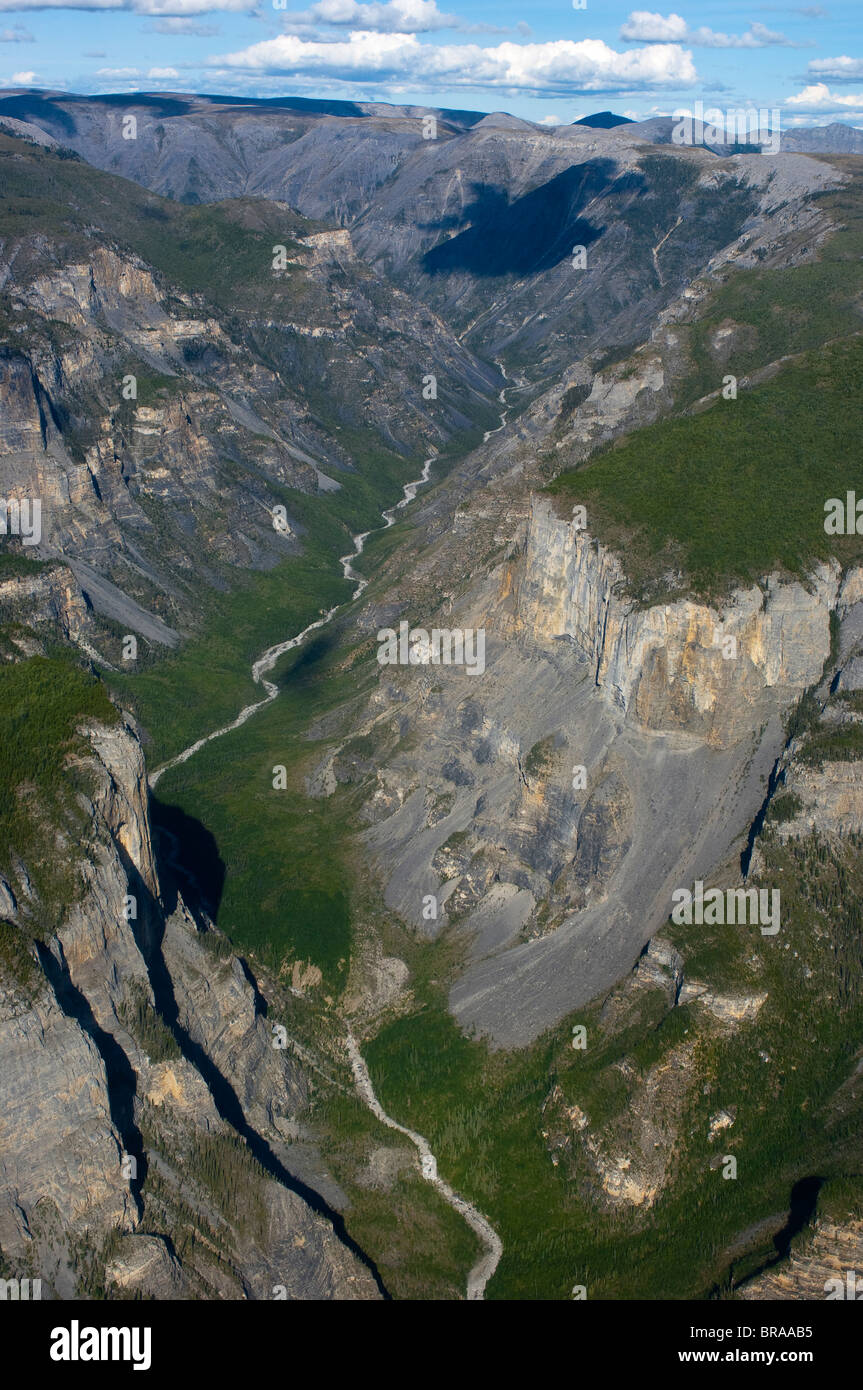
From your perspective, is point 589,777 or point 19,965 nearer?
point 19,965

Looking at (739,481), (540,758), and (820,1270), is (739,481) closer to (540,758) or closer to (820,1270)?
(540,758)

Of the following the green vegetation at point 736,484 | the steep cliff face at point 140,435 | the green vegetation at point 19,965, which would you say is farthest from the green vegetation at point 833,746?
the steep cliff face at point 140,435

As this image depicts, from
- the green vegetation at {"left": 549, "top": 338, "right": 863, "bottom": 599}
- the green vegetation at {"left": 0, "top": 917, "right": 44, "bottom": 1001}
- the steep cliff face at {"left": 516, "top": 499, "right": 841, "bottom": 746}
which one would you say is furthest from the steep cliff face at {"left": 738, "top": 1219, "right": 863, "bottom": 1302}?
the green vegetation at {"left": 549, "top": 338, "right": 863, "bottom": 599}

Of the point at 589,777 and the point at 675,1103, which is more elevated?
the point at 589,777

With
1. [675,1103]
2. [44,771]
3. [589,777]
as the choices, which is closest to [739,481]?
[589,777]

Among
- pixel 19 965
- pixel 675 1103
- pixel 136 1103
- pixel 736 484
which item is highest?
pixel 736 484

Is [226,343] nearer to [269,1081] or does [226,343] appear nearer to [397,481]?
[397,481]

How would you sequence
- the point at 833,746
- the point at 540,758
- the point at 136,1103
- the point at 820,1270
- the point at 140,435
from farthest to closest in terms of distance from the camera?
the point at 140,435, the point at 540,758, the point at 833,746, the point at 136,1103, the point at 820,1270

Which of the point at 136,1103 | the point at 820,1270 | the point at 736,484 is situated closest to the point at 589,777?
the point at 736,484

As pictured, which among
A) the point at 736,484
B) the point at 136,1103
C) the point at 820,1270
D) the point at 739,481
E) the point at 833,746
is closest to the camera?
the point at 820,1270
